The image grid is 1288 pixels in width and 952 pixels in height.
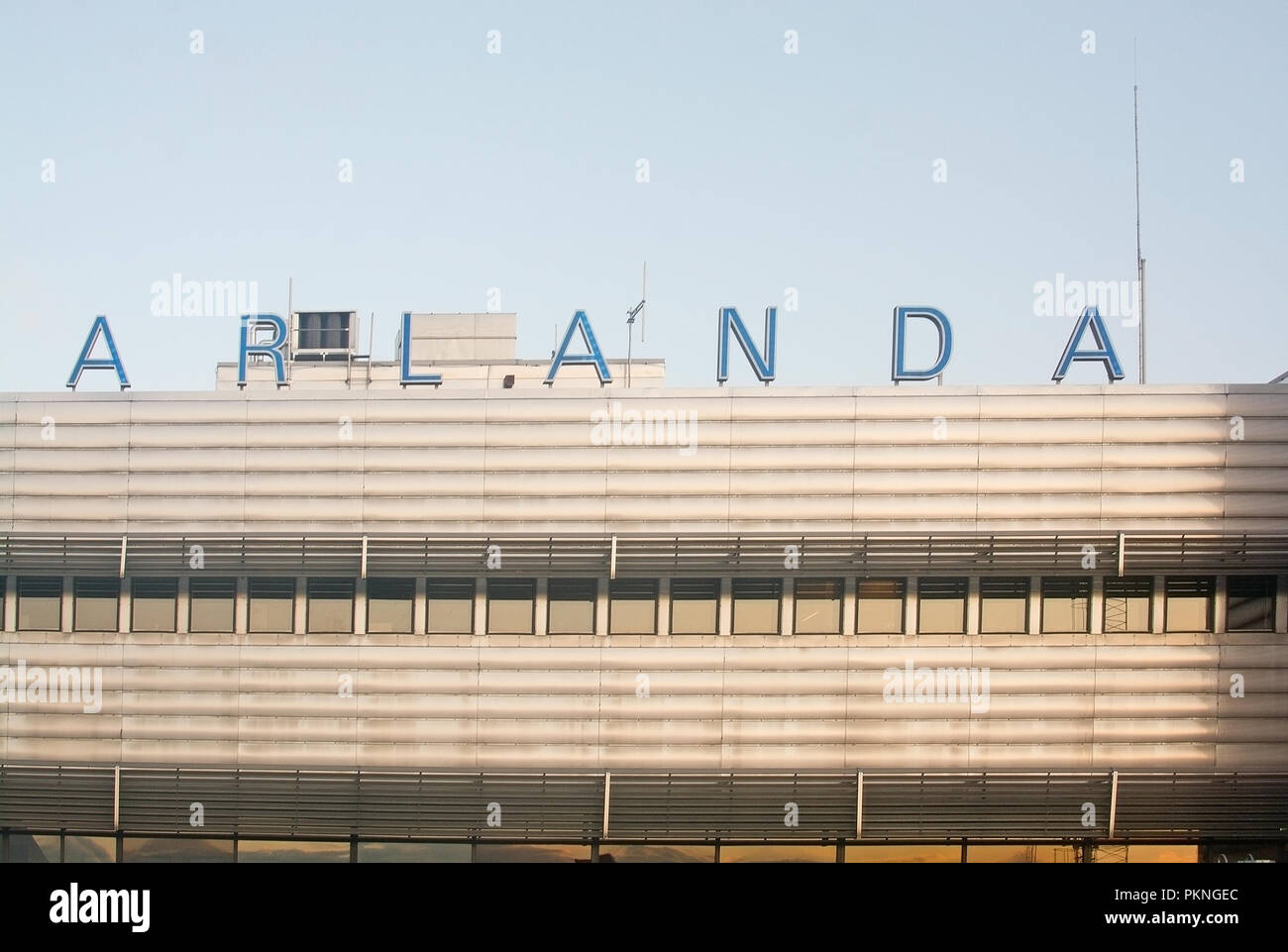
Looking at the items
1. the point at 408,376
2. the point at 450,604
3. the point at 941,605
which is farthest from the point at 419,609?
the point at 941,605

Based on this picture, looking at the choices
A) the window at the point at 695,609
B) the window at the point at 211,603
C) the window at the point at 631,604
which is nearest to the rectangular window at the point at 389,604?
the window at the point at 211,603

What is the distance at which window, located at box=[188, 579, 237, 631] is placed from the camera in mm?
44562

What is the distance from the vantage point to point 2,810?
44.6m

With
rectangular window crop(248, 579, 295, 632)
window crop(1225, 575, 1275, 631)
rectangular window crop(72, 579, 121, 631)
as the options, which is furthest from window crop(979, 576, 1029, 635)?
rectangular window crop(72, 579, 121, 631)

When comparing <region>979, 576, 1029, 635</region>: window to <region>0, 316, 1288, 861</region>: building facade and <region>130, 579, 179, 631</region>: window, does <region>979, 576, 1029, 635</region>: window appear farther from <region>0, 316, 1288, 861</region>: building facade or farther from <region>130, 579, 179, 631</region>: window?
<region>130, 579, 179, 631</region>: window

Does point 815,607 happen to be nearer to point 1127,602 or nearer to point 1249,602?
point 1127,602

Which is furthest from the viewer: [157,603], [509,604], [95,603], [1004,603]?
[95,603]

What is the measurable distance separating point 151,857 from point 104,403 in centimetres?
1498

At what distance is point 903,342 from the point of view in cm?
4481

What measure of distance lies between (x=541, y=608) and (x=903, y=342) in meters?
14.8

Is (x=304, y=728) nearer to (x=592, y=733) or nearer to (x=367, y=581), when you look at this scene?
(x=367, y=581)

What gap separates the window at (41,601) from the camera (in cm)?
4488

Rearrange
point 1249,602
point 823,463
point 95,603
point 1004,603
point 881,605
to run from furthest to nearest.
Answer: point 95,603
point 1004,603
point 881,605
point 1249,602
point 823,463
